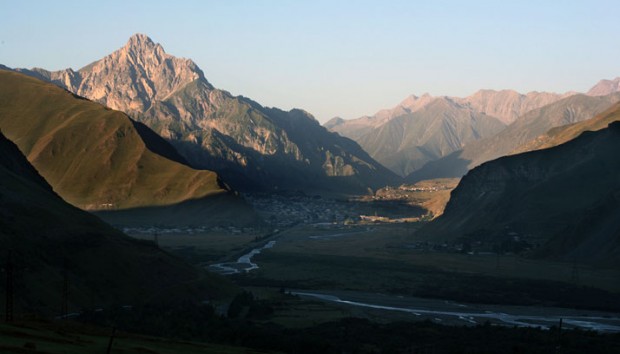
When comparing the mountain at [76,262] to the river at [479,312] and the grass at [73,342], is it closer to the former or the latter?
the river at [479,312]

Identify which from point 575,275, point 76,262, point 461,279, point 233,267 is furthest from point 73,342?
point 233,267

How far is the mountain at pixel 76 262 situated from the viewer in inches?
4250

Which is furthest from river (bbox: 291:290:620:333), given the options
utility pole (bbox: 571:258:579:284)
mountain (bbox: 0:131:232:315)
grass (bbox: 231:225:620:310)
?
utility pole (bbox: 571:258:579:284)

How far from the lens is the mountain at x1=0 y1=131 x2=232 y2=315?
10794 cm

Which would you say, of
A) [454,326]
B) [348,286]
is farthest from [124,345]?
[348,286]

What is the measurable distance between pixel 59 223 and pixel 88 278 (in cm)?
1734

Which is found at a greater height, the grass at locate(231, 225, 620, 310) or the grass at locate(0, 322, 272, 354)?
the grass at locate(0, 322, 272, 354)

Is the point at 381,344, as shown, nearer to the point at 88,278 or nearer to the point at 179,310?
the point at 179,310

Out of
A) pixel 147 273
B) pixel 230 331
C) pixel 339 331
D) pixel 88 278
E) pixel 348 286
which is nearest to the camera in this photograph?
pixel 230 331

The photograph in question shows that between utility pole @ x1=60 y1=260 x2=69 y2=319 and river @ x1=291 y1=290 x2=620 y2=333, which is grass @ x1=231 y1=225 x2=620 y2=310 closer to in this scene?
river @ x1=291 y1=290 x2=620 y2=333

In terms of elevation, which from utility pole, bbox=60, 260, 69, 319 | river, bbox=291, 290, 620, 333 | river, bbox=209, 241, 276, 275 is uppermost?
utility pole, bbox=60, 260, 69, 319

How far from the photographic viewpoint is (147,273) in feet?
416

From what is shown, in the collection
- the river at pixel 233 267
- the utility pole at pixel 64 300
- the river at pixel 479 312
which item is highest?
the utility pole at pixel 64 300

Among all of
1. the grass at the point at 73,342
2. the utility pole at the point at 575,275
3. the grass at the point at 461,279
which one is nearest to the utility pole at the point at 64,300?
the grass at the point at 73,342
